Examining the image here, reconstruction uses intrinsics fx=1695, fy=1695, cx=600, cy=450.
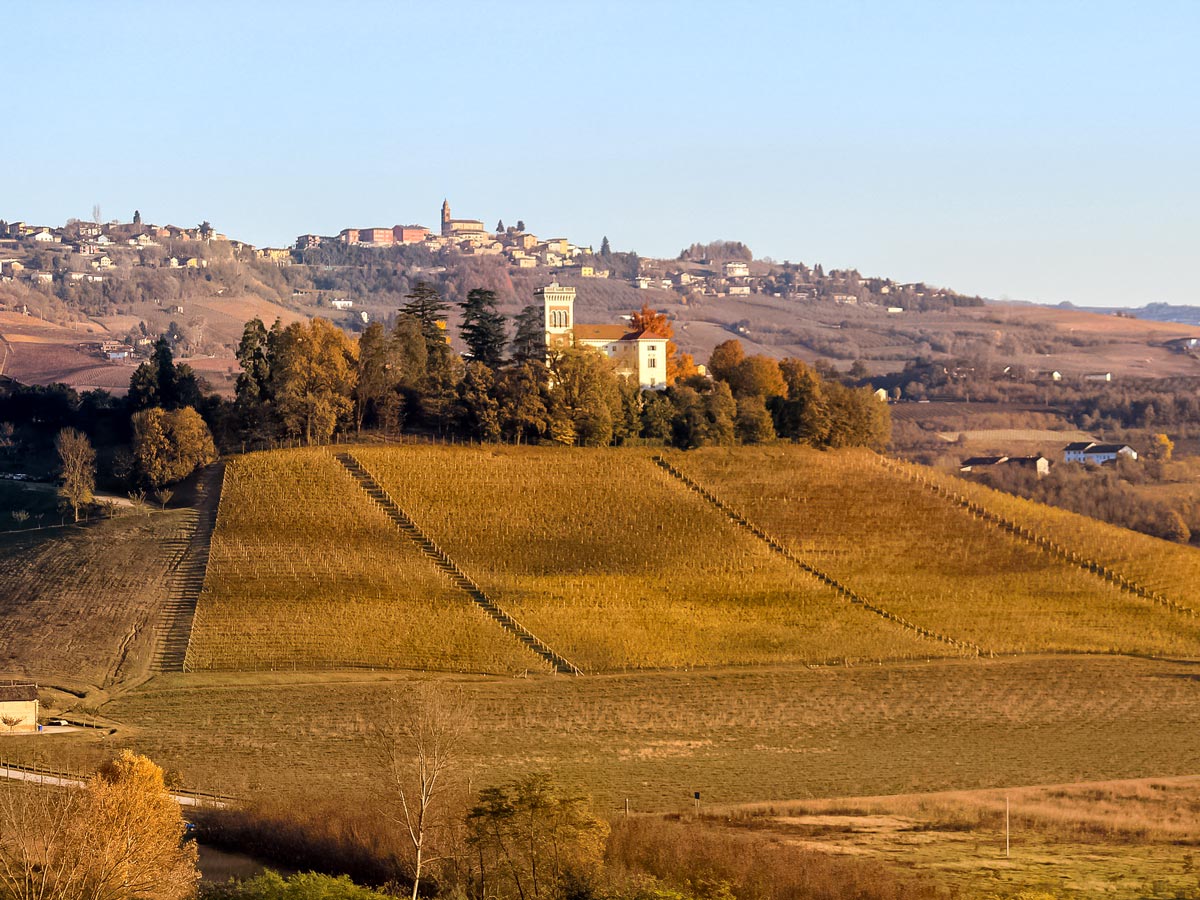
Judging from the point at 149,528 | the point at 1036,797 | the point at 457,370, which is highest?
the point at 457,370

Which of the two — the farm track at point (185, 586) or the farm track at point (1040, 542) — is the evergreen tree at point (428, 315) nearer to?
the farm track at point (185, 586)

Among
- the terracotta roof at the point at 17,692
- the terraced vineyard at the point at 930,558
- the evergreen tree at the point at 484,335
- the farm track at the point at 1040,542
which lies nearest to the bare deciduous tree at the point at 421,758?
the terracotta roof at the point at 17,692

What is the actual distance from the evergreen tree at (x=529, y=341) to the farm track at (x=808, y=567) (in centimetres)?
1072

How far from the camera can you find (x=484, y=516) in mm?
77625

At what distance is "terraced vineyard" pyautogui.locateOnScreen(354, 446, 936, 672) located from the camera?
68500mm

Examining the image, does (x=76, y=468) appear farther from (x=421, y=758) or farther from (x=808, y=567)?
(x=421, y=758)

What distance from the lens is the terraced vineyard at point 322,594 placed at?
6456 cm

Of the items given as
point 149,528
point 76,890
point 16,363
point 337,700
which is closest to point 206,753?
point 337,700

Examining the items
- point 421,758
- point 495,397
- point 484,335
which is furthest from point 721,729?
point 484,335

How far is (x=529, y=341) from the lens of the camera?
314 feet

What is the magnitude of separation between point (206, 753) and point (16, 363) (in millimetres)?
152126

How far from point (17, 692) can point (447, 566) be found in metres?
21.5

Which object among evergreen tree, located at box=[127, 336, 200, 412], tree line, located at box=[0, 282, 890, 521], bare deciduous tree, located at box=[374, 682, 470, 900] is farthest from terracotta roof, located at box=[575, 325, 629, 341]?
bare deciduous tree, located at box=[374, 682, 470, 900]

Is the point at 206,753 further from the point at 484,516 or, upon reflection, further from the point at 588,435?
the point at 588,435
